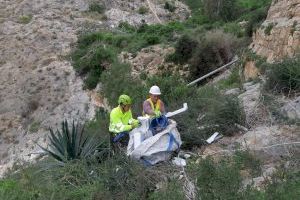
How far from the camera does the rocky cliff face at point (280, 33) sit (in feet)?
50.2

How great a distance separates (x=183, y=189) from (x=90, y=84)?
20753 mm

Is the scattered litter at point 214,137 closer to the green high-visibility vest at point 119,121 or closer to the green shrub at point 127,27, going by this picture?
the green high-visibility vest at point 119,121

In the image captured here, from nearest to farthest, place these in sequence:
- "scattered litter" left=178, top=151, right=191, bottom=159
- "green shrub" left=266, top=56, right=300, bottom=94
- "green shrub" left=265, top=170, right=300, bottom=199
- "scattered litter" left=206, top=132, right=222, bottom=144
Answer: "green shrub" left=265, top=170, right=300, bottom=199 → "scattered litter" left=178, top=151, right=191, bottom=159 → "scattered litter" left=206, top=132, right=222, bottom=144 → "green shrub" left=266, top=56, right=300, bottom=94

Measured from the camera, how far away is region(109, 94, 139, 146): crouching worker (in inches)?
369

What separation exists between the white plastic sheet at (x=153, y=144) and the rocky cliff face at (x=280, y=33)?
6.49 metres

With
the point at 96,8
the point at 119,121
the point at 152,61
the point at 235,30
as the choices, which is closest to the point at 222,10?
the point at 96,8

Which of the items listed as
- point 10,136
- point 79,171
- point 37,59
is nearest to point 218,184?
point 79,171

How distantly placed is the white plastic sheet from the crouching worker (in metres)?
0.23

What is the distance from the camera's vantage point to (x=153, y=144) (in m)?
8.71

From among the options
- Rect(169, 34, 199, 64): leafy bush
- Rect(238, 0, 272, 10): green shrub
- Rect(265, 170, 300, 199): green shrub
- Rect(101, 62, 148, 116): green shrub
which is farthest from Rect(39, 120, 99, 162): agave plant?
Rect(238, 0, 272, 10): green shrub

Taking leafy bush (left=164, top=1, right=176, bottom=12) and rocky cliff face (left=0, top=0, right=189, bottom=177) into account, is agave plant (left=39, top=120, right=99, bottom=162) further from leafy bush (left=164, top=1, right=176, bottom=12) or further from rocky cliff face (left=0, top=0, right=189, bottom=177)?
leafy bush (left=164, top=1, right=176, bottom=12)

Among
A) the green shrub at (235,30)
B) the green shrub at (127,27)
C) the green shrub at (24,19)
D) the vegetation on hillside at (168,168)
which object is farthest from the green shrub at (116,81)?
the green shrub at (24,19)

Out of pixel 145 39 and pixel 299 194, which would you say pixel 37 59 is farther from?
pixel 299 194

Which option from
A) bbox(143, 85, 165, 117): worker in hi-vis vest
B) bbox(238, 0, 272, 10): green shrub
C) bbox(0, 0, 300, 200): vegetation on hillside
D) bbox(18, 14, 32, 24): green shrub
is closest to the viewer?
bbox(0, 0, 300, 200): vegetation on hillside
